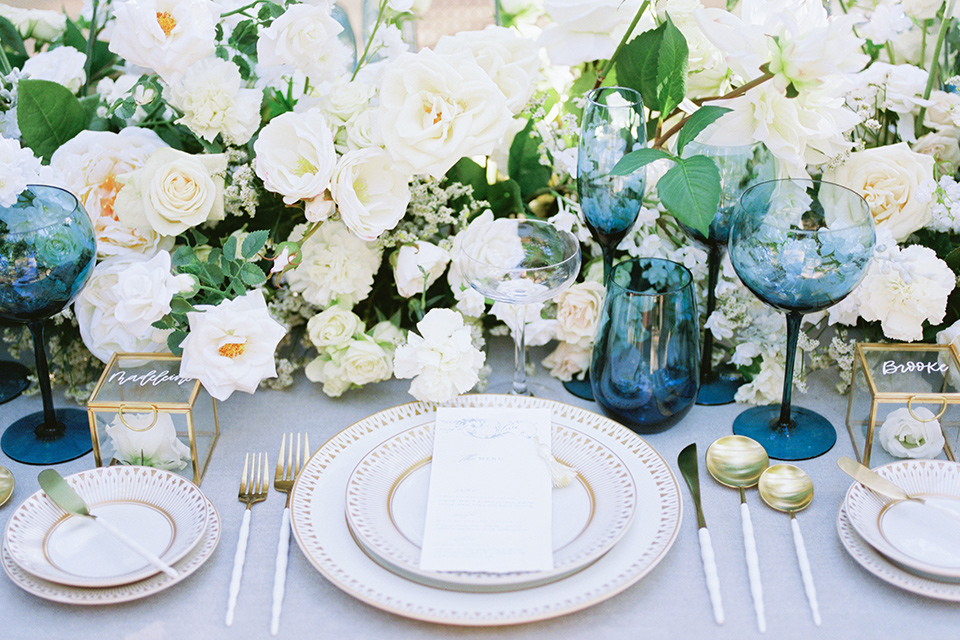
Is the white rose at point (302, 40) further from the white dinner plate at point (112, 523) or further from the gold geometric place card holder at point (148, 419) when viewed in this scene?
the white dinner plate at point (112, 523)

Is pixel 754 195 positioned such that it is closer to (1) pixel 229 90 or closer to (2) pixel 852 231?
(2) pixel 852 231

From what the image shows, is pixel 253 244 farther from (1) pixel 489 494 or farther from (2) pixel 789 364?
(2) pixel 789 364

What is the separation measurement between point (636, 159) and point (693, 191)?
0.07 metres

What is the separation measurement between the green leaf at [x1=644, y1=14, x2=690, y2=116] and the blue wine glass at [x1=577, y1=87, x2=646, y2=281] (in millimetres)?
65

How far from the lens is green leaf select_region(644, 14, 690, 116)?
1037 mm

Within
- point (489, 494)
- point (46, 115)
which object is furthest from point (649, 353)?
point (46, 115)

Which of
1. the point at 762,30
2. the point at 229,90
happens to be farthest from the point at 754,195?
the point at 229,90

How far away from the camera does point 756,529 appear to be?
895 mm

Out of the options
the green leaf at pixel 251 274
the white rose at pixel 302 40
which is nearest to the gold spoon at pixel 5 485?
the green leaf at pixel 251 274

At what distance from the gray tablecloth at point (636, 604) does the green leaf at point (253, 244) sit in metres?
0.28

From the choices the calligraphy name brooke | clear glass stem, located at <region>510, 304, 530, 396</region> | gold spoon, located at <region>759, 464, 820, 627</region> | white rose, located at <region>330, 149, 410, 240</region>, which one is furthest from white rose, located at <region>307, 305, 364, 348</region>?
the calligraphy name brooke

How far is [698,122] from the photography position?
0.99 metres

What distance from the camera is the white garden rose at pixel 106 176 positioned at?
1087mm

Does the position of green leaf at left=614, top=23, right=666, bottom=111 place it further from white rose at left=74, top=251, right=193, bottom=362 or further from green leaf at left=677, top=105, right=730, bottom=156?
white rose at left=74, top=251, right=193, bottom=362
